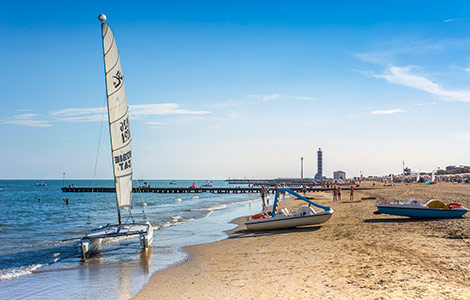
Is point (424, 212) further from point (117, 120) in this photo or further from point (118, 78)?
point (118, 78)

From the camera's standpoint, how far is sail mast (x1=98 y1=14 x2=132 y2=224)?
15188 mm

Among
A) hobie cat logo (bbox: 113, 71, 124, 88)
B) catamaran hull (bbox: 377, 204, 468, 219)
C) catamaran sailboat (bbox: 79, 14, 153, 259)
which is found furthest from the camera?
catamaran hull (bbox: 377, 204, 468, 219)

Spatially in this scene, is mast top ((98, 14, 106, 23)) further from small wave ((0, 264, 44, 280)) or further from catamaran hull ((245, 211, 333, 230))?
catamaran hull ((245, 211, 333, 230))

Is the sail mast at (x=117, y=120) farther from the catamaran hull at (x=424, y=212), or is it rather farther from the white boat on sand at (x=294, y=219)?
the catamaran hull at (x=424, y=212)

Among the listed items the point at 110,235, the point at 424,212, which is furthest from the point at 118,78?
the point at 424,212

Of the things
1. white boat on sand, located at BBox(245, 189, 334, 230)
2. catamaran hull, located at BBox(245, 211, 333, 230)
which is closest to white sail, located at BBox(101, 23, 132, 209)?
catamaran hull, located at BBox(245, 211, 333, 230)

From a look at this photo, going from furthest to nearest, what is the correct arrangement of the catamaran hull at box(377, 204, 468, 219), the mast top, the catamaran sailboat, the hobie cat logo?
the catamaran hull at box(377, 204, 468, 219) → the hobie cat logo → the catamaran sailboat → the mast top

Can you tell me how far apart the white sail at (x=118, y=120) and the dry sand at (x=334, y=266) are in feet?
14.2

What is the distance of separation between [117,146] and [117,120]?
116cm

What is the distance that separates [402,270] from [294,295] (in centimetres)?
297

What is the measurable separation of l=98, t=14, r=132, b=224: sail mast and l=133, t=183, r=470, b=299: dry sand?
14.1ft

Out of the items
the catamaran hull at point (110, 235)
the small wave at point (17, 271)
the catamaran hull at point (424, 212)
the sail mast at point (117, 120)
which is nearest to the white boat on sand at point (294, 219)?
the catamaran hull at point (424, 212)

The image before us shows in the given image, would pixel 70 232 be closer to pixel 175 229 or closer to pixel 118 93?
pixel 175 229

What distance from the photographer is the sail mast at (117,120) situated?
15188 millimetres
